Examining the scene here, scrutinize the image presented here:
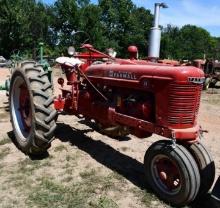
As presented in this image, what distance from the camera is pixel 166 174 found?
441 cm

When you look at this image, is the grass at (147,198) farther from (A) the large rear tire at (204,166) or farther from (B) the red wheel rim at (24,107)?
(B) the red wheel rim at (24,107)

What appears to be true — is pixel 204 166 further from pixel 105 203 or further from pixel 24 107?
pixel 24 107

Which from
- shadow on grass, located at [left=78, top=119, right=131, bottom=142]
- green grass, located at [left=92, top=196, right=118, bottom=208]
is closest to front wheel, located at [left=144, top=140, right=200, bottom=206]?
green grass, located at [left=92, top=196, right=118, bottom=208]

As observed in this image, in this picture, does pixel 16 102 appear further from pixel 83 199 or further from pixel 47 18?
pixel 47 18

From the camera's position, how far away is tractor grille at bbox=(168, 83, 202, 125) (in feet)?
13.9

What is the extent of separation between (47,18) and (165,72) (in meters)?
38.9

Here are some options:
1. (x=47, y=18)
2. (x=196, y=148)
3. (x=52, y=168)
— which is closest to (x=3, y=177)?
(x=52, y=168)

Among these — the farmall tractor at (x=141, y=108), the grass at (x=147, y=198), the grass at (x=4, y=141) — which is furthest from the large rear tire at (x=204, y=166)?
the grass at (x=4, y=141)

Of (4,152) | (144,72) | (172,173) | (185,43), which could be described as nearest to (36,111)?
(4,152)

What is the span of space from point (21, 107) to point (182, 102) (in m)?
2.89

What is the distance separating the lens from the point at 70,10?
3706 cm

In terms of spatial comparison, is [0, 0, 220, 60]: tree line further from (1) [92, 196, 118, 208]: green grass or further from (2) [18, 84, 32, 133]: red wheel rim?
(1) [92, 196, 118, 208]: green grass

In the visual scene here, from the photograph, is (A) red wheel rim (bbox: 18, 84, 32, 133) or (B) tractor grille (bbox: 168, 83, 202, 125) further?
(A) red wheel rim (bbox: 18, 84, 32, 133)

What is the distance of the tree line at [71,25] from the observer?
36.8 meters
